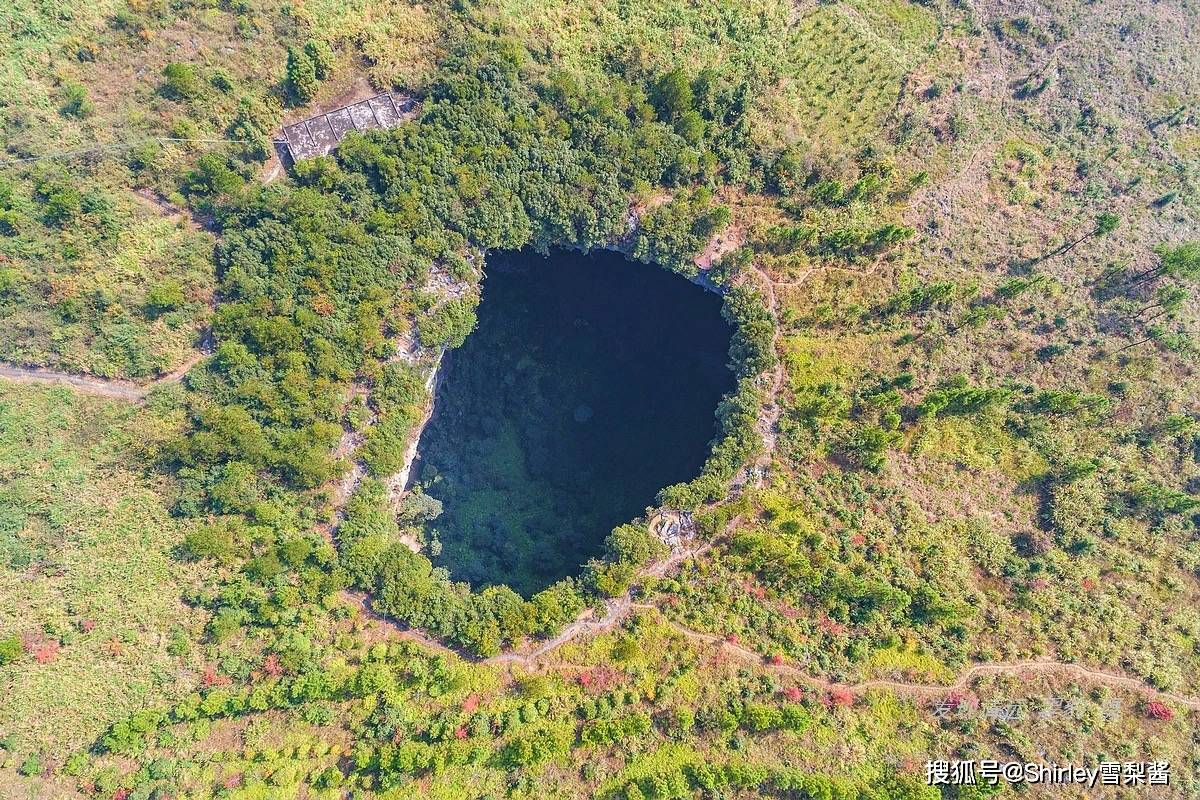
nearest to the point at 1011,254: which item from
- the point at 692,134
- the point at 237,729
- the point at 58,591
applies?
the point at 692,134

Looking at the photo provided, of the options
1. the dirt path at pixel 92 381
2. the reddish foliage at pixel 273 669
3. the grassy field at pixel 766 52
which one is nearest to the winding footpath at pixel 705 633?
the dirt path at pixel 92 381

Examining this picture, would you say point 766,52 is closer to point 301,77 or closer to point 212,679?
point 301,77

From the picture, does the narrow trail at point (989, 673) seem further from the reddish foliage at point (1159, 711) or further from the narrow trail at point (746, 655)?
the reddish foliage at point (1159, 711)

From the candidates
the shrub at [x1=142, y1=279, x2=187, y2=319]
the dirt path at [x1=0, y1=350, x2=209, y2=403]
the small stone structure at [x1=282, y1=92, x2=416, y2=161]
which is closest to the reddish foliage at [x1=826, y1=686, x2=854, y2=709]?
the dirt path at [x1=0, y1=350, x2=209, y2=403]

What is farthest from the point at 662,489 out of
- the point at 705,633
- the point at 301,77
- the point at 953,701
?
the point at 301,77

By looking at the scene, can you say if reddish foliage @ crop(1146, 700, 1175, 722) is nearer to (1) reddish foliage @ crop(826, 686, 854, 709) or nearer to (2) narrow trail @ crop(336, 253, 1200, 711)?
(2) narrow trail @ crop(336, 253, 1200, 711)

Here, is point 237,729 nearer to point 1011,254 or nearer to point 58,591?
point 58,591
